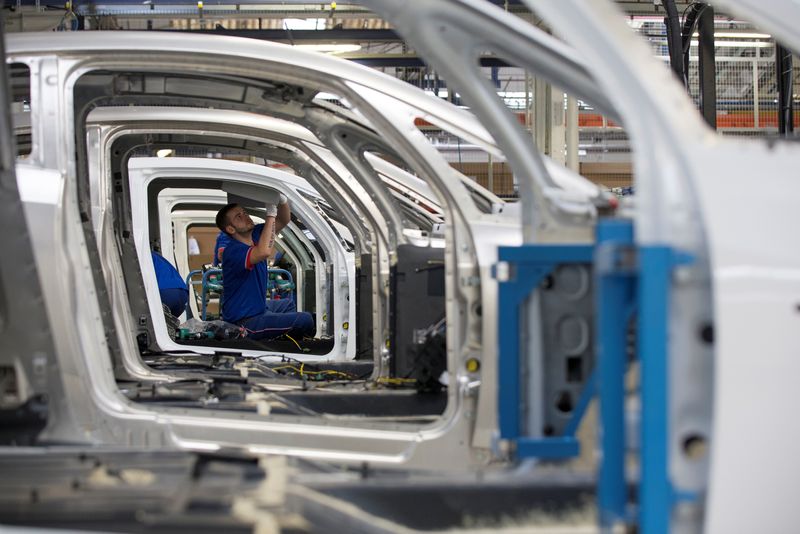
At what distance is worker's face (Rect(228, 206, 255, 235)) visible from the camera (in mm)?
8883

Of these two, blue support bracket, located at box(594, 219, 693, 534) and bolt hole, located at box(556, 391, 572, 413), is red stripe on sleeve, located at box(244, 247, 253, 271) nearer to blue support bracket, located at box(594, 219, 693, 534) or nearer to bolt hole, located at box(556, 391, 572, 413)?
bolt hole, located at box(556, 391, 572, 413)

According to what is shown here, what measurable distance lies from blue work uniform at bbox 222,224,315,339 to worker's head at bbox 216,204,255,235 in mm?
232

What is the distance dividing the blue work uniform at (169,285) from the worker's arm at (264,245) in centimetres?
114

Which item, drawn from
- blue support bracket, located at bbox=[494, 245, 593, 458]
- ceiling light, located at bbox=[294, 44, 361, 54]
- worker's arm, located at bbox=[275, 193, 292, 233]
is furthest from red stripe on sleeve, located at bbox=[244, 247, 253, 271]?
blue support bracket, located at bbox=[494, 245, 593, 458]

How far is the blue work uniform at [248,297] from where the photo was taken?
363 inches

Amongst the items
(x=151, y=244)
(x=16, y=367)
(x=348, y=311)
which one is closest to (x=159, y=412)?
(x=16, y=367)

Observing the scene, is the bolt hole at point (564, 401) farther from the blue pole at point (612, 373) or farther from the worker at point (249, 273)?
the worker at point (249, 273)

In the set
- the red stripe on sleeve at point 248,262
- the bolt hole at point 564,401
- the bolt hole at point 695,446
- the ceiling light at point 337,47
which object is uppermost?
the ceiling light at point 337,47

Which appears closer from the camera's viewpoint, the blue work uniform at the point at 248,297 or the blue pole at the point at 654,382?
the blue pole at the point at 654,382

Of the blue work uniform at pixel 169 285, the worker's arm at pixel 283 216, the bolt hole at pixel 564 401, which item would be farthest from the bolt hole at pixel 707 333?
the blue work uniform at pixel 169 285

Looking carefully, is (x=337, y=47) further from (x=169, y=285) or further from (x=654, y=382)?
(x=654, y=382)

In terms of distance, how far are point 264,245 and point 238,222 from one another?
507mm

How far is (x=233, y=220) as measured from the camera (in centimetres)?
888

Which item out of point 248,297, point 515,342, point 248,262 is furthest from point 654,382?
point 248,297
